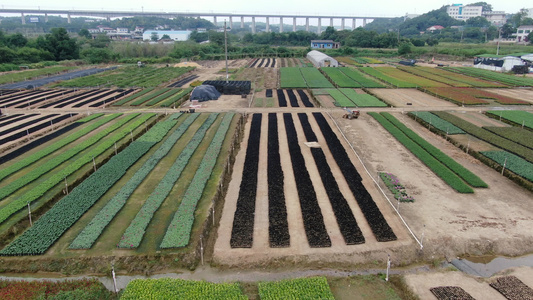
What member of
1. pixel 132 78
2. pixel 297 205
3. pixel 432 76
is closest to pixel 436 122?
pixel 297 205

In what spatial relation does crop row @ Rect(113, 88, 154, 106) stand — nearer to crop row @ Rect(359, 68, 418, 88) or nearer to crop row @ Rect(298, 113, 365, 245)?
crop row @ Rect(298, 113, 365, 245)

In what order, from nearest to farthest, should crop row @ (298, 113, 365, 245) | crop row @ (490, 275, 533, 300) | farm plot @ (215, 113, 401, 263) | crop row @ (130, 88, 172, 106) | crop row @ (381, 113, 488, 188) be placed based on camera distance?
1. crop row @ (490, 275, 533, 300)
2. farm plot @ (215, 113, 401, 263)
3. crop row @ (298, 113, 365, 245)
4. crop row @ (381, 113, 488, 188)
5. crop row @ (130, 88, 172, 106)

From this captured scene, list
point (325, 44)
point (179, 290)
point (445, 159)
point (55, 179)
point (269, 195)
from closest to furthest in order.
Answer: point (179, 290)
point (269, 195)
point (55, 179)
point (445, 159)
point (325, 44)

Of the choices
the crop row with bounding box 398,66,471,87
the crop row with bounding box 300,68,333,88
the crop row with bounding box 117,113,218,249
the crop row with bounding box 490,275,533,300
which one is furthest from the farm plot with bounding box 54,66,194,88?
the crop row with bounding box 490,275,533,300

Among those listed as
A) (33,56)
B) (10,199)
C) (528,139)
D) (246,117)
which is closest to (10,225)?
(10,199)

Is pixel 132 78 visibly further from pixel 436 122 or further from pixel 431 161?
pixel 431 161
